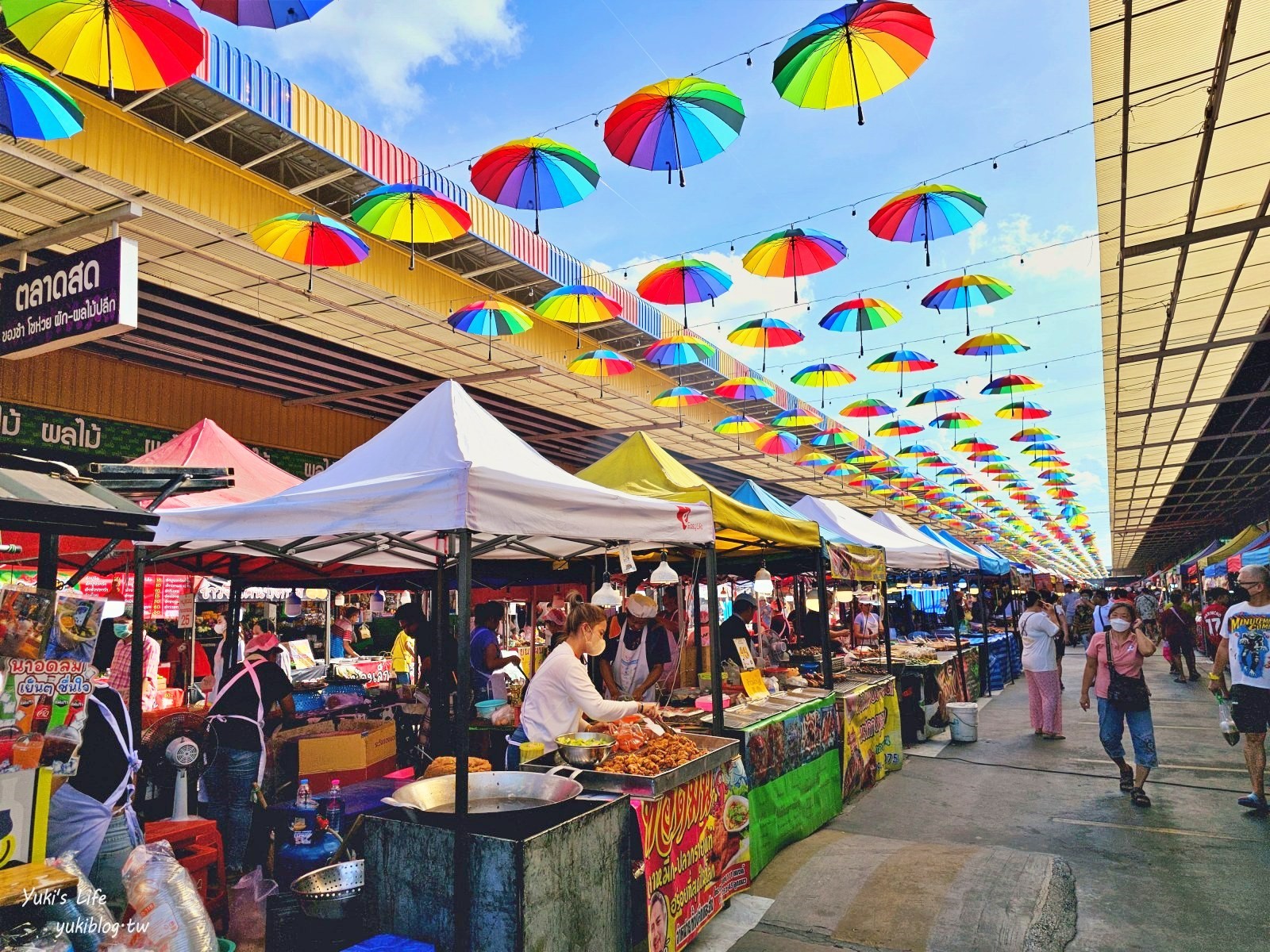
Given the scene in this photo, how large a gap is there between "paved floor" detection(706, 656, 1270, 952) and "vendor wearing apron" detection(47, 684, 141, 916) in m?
3.50

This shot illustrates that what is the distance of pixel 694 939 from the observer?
4836 mm

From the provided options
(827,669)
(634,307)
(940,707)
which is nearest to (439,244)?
(634,307)

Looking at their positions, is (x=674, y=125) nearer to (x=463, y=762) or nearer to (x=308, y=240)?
(x=308, y=240)

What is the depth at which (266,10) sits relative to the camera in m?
4.46

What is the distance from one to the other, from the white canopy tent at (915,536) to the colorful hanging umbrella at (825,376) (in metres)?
2.62

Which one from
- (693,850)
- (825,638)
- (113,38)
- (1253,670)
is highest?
(113,38)

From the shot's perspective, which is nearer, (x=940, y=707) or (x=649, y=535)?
(x=649, y=535)

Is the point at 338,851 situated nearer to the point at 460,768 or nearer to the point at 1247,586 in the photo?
the point at 460,768

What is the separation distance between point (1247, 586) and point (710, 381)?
13037 mm

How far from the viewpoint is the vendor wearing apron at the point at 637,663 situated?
8.63m

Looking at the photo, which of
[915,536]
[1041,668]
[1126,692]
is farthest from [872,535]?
[1126,692]

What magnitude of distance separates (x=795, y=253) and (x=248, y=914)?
7648 mm

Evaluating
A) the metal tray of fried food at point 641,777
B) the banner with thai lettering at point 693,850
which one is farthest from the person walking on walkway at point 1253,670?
the metal tray of fried food at point 641,777

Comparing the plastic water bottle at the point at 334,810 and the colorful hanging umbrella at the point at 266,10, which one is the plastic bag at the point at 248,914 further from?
Result: the colorful hanging umbrella at the point at 266,10
